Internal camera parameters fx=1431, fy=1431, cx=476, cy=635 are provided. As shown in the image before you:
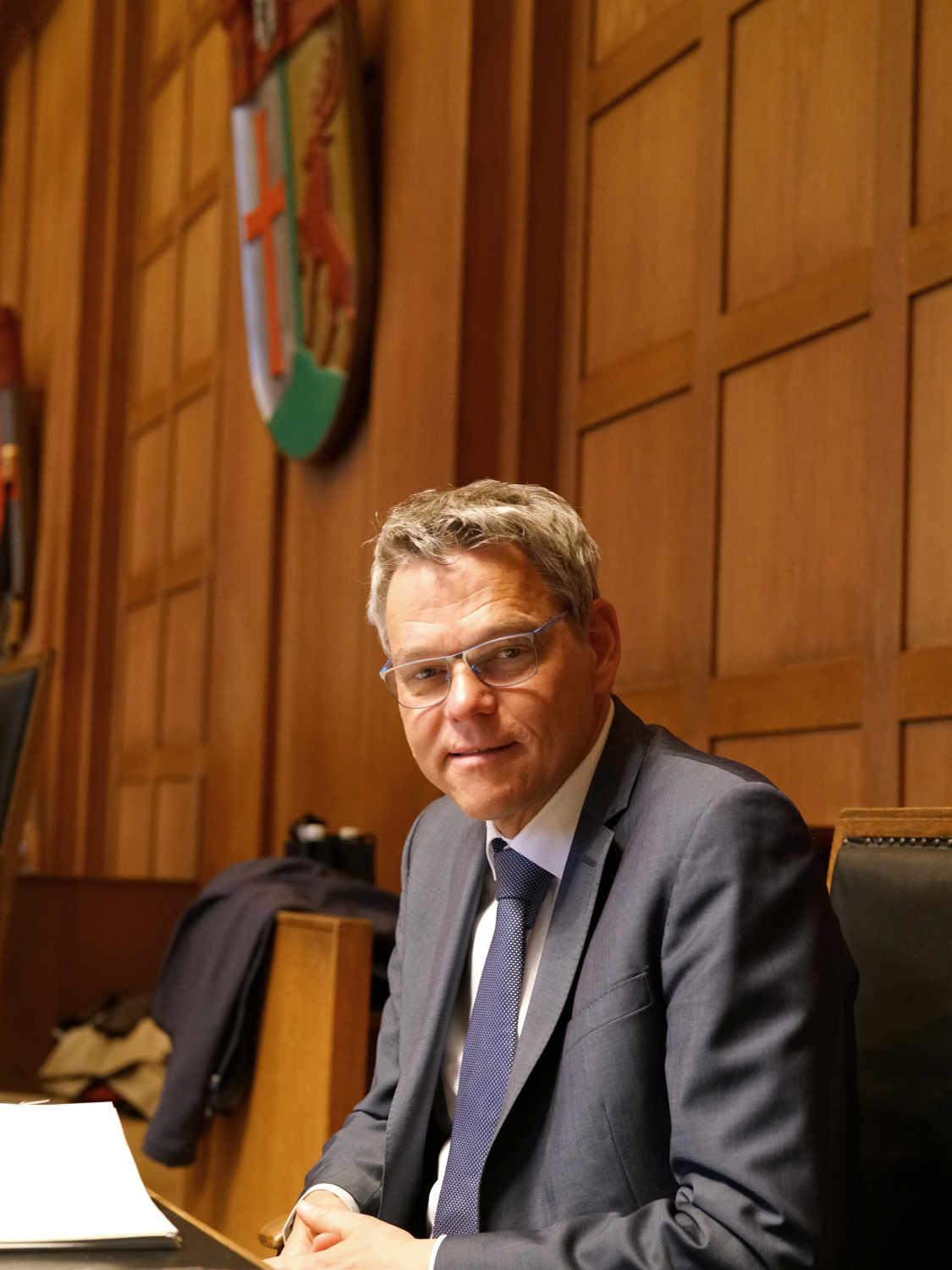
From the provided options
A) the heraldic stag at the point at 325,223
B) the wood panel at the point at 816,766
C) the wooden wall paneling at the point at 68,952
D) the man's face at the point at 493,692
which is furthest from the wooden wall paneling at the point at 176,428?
the man's face at the point at 493,692

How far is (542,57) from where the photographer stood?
3.85 meters

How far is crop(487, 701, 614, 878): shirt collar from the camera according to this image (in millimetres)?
1732

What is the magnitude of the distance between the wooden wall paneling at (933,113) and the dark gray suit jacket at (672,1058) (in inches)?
55.6

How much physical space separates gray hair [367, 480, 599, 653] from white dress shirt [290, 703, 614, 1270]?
0.58 ft

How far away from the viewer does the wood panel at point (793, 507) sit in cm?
281

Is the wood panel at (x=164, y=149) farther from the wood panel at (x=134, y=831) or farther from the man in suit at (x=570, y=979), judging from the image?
the man in suit at (x=570, y=979)

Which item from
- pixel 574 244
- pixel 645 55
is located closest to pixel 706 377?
pixel 574 244

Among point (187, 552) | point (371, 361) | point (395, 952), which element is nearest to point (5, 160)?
point (187, 552)

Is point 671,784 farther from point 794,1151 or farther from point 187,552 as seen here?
point 187,552

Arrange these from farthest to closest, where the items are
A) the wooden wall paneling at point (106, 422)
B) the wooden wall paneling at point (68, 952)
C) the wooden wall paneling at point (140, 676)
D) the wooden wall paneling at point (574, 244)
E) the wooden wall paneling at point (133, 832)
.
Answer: the wooden wall paneling at point (106, 422)
the wooden wall paneling at point (140, 676)
the wooden wall paneling at point (133, 832)
the wooden wall paneling at point (68, 952)
the wooden wall paneling at point (574, 244)

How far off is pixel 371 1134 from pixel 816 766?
1289mm

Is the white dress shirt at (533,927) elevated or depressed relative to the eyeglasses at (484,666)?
depressed

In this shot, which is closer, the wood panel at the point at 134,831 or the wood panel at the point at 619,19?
the wood panel at the point at 619,19

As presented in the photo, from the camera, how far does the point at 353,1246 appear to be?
1.53 metres
